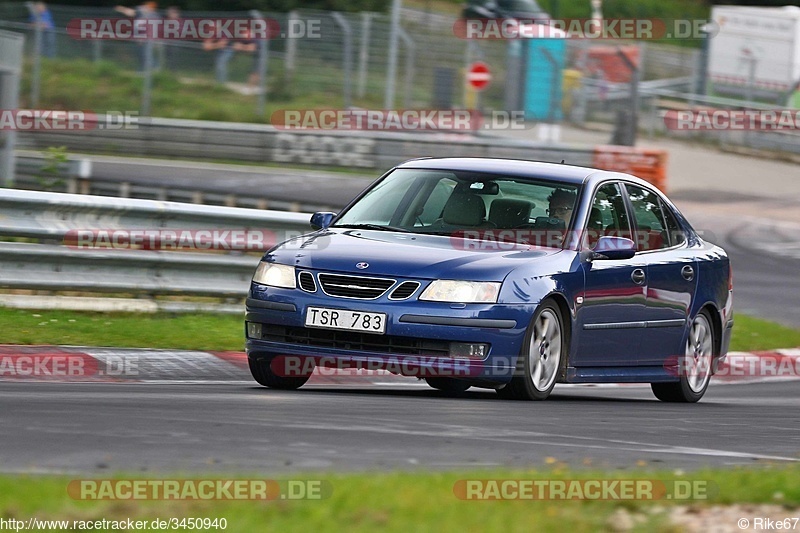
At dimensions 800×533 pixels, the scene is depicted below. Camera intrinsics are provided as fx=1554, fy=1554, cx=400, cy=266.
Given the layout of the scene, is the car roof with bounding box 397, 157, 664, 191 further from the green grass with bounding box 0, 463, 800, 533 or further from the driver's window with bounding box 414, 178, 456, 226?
the green grass with bounding box 0, 463, 800, 533

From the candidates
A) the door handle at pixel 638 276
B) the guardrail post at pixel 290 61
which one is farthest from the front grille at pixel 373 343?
the guardrail post at pixel 290 61

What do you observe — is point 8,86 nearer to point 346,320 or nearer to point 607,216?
point 607,216

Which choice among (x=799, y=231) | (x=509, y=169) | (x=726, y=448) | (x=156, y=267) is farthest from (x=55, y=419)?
(x=799, y=231)

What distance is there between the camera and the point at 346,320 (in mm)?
8609

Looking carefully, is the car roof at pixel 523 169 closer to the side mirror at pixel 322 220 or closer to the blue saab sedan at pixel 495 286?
the blue saab sedan at pixel 495 286

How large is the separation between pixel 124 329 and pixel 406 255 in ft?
10.7

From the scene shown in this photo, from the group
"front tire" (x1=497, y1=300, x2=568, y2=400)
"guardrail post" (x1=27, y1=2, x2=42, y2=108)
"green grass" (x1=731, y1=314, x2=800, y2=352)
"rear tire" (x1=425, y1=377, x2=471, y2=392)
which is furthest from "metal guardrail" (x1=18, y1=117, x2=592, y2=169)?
"front tire" (x1=497, y1=300, x2=568, y2=400)

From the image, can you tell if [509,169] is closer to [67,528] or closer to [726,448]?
[726,448]

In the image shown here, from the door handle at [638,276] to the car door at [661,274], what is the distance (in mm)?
82

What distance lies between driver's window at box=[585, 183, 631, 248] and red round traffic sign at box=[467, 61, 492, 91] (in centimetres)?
2117

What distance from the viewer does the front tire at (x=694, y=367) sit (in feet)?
35.5

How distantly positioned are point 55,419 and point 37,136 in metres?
23.6

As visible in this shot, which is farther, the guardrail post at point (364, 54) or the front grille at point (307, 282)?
the guardrail post at point (364, 54)

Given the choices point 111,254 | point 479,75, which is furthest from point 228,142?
point 111,254
